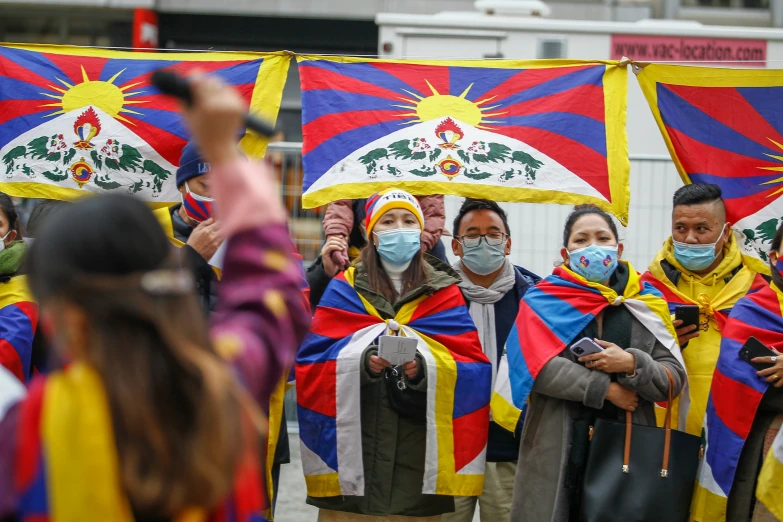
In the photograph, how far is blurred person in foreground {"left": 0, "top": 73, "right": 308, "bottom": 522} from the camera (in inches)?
72.9

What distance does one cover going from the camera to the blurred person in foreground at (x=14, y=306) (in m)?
5.05

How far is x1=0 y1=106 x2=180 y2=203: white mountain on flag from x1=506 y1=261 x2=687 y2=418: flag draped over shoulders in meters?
2.15

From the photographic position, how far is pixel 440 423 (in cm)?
530

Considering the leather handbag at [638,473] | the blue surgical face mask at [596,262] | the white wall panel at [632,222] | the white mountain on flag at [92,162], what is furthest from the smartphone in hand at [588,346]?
the white wall panel at [632,222]

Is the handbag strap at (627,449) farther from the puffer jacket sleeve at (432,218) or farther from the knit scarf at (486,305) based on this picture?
the puffer jacket sleeve at (432,218)

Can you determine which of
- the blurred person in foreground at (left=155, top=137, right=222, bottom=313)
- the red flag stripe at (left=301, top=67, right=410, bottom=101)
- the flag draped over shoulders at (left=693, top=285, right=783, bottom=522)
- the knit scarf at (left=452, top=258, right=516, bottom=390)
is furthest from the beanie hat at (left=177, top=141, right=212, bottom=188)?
the flag draped over shoulders at (left=693, top=285, right=783, bottom=522)

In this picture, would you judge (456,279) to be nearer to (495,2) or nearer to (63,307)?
(63,307)

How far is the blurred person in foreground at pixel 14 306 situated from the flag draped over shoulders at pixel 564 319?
95.4 inches

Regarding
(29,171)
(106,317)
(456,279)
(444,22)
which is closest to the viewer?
(106,317)

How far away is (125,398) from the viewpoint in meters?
1.88

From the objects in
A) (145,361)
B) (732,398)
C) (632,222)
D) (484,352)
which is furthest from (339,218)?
(145,361)

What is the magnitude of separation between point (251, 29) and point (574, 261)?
10.8 m

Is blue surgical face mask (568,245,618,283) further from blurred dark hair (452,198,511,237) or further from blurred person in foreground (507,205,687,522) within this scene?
blurred dark hair (452,198,511,237)

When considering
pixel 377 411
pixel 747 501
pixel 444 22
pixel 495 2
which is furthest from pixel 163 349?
pixel 495 2
